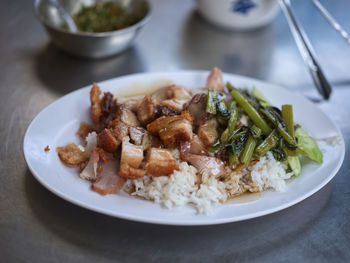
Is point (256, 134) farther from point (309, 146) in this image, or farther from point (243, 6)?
point (243, 6)

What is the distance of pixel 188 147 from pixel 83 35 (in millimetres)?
1630

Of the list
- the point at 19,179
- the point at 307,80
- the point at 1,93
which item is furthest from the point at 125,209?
the point at 307,80

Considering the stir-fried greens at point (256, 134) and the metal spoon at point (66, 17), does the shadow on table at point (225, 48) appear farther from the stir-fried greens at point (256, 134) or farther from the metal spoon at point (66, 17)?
the stir-fried greens at point (256, 134)

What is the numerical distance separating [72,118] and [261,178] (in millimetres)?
1411

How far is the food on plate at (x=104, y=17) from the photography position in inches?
157

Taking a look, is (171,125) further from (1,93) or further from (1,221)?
(1,93)

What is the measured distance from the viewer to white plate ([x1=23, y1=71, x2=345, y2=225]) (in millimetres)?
2092

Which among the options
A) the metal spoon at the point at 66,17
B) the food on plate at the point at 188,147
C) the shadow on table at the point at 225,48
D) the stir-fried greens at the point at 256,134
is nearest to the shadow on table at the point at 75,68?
the metal spoon at the point at 66,17

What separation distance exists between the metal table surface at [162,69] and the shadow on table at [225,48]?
1 centimetres

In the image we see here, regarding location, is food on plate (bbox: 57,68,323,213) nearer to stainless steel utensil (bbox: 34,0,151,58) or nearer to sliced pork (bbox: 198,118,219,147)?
sliced pork (bbox: 198,118,219,147)

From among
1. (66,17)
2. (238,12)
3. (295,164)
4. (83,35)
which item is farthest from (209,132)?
(238,12)

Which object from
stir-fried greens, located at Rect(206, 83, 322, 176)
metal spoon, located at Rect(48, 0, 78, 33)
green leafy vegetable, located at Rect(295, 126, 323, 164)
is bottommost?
green leafy vegetable, located at Rect(295, 126, 323, 164)

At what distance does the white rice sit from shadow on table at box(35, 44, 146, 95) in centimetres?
164

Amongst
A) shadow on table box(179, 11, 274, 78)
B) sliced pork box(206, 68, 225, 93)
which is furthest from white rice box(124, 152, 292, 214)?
shadow on table box(179, 11, 274, 78)
